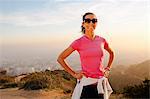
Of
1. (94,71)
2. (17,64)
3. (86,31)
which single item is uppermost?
(86,31)

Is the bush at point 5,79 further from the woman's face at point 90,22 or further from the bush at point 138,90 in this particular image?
the woman's face at point 90,22

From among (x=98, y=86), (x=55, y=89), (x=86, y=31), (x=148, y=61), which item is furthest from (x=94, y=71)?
(x=55, y=89)

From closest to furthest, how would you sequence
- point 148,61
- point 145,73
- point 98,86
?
point 98,86 < point 148,61 < point 145,73

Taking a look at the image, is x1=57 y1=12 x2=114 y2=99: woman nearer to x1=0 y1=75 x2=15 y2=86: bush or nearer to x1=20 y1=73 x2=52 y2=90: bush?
x1=20 y1=73 x2=52 y2=90: bush

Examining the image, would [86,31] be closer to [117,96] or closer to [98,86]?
[98,86]

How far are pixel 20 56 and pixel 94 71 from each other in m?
5.43

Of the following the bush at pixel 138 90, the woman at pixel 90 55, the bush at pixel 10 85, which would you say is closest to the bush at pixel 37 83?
the bush at pixel 10 85

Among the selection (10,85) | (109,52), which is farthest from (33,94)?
(109,52)

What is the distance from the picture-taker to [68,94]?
31.4 ft

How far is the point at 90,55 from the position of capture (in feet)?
12.9

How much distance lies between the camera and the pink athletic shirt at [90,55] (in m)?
3.94

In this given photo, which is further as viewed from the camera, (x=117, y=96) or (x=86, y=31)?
(x=117, y=96)

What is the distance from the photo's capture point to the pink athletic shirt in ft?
12.9

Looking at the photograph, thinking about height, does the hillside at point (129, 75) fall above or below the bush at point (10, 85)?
above
